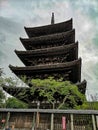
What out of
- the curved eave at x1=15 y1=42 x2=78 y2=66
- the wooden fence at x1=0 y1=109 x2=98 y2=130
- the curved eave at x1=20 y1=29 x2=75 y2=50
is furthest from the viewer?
the curved eave at x1=20 y1=29 x2=75 y2=50

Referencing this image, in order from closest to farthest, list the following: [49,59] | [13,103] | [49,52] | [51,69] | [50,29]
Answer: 1. [51,69]
2. [49,52]
3. [49,59]
4. [13,103]
5. [50,29]

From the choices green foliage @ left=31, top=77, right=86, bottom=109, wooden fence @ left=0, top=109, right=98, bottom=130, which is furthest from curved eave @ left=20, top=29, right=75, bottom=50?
wooden fence @ left=0, top=109, right=98, bottom=130

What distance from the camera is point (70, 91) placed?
19.3 meters

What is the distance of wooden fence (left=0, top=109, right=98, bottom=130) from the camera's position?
1494 centimetres

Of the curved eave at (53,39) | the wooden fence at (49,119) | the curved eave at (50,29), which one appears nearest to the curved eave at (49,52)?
the curved eave at (53,39)

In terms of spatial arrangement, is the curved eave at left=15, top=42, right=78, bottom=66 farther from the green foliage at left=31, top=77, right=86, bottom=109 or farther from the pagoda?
the green foliage at left=31, top=77, right=86, bottom=109

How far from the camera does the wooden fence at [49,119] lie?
14.9 meters

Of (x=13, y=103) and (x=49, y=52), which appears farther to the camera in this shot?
(x=13, y=103)

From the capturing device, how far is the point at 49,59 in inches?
952

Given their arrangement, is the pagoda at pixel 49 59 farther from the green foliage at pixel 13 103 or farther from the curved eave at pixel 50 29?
the green foliage at pixel 13 103

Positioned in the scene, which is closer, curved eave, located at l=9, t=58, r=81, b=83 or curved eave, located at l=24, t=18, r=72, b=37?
curved eave, located at l=9, t=58, r=81, b=83

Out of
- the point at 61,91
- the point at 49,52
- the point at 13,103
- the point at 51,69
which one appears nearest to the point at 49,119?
the point at 61,91

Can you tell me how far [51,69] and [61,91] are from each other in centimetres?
348

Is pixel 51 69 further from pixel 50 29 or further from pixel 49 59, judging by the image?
pixel 50 29
